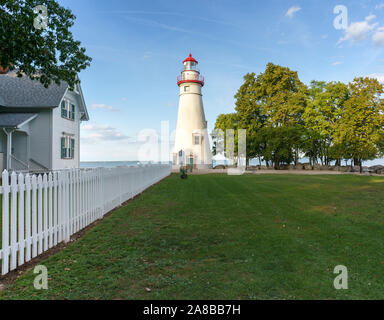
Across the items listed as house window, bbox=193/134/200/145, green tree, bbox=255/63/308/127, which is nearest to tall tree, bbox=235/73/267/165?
green tree, bbox=255/63/308/127

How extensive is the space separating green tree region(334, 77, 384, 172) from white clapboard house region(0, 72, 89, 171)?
32135 mm

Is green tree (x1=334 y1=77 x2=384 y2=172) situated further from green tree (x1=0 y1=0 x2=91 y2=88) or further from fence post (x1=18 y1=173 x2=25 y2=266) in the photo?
fence post (x1=18 y1=173 x2=25 y2=266)

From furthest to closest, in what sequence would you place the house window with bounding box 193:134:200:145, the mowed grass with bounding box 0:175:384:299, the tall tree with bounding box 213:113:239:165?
the tall tree with bounding box 213:113:239:165 → the house window with bounding box 193:134:200:145 → the mowed grass with bounding box 0:175:384:299

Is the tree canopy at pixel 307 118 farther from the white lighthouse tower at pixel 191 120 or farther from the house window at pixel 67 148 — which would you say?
the house window at pixel 67 148

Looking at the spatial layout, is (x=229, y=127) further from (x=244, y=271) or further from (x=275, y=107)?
(x=244, y=271)

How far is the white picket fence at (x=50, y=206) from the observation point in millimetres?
3642

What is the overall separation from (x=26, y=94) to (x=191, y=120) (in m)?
21.4

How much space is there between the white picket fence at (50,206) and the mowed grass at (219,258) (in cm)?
40

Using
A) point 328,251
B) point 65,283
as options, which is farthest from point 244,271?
point 65,283

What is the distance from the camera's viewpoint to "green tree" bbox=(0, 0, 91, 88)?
29.1 ft

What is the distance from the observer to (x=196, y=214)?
7391 millimetres

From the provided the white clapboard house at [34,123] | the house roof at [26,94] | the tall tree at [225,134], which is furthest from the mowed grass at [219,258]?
the tall tree at [225,134]
